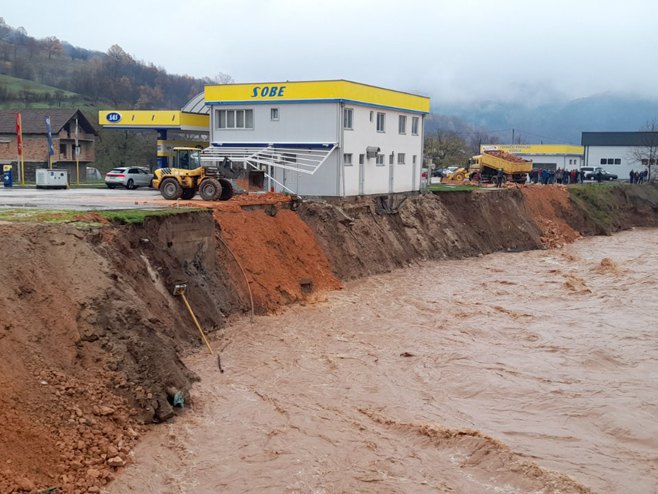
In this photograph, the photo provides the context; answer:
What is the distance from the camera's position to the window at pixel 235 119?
1388 inches

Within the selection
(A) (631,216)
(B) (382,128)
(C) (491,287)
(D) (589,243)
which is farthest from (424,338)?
(A) (631,216)

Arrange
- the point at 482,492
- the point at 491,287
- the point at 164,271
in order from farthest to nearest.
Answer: the point at 491,287 → the point at 164,271 → the point at 482,492

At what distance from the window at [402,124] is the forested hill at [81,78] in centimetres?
5860

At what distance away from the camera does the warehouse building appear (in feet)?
277

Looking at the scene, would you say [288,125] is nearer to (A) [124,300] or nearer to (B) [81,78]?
(A) [124,300]

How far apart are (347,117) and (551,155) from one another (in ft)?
192

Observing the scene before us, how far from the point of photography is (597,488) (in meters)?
11.5

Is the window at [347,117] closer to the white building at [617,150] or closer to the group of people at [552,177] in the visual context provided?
the group of people at [552,177]

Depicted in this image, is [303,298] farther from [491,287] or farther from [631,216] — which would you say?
[631,216]

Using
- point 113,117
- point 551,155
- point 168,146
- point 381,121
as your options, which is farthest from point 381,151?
point 551,155

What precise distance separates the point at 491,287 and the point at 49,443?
20.6 meters

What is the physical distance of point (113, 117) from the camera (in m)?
45.1

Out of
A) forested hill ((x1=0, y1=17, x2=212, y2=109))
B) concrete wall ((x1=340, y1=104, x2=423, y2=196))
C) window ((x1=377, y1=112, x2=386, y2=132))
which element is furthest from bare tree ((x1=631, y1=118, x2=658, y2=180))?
forested hill ((x1=0, y1=17, x2=212, y2=109))

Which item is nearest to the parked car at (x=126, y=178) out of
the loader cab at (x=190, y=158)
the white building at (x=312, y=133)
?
the loader cab at (x=190, y=158)
